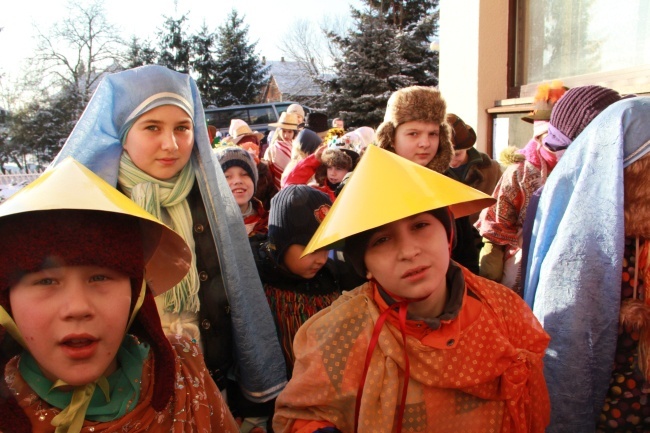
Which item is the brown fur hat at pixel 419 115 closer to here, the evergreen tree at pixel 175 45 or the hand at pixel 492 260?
the hand at pixel 492 260

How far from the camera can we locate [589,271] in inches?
65.3

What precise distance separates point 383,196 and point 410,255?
8.7 inches

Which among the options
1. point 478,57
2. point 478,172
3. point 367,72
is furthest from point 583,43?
point 367,72

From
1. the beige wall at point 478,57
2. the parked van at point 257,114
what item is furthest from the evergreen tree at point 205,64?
the beige wall at point 478,57

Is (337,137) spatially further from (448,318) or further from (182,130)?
(448,318)

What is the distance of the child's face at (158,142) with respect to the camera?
1.92m

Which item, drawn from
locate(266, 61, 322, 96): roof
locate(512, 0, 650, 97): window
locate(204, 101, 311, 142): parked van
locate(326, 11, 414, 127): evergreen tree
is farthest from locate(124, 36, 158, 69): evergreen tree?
locate(512, 0, 650, 97): window

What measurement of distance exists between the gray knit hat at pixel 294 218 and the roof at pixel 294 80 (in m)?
30.1

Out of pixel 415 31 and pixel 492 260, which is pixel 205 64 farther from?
pixel 492 260

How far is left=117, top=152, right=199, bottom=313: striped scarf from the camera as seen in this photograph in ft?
6.14

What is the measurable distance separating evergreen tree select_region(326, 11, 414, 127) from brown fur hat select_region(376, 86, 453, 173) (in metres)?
14.0

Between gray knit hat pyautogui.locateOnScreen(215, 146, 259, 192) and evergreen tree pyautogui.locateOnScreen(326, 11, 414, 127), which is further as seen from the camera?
evergreen tree pyautogui.locateOnScreen(326, 11, 414, 127)

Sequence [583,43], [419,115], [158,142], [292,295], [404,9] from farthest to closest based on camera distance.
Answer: [404,9], [583,43], [419,115], [292,295], [158,142]

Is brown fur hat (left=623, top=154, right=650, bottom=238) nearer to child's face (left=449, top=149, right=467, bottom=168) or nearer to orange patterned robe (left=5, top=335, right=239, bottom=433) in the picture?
orange patterned robe (left=5, top=335, right=239, bottom=433)
